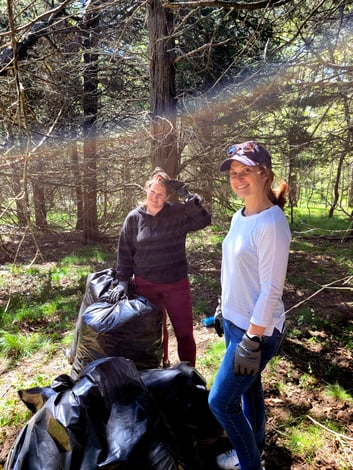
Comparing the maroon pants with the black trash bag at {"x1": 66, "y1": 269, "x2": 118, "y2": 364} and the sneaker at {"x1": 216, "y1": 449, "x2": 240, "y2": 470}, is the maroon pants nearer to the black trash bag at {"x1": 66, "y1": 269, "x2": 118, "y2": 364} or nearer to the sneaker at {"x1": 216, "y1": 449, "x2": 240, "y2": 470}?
the black trash bag at {"x1": 66, "y1": 269, "x2": 118, "y2": 364}

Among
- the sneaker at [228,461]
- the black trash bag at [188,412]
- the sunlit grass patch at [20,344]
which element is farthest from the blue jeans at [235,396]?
the sunlit grass patch at [20,344]

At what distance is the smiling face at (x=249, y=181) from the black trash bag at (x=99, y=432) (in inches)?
44.9

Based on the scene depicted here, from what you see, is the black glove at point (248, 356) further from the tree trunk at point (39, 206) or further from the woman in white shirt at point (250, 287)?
the tree trunk at point (39, 206)

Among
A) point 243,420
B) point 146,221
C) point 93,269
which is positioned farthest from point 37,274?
point 243,420

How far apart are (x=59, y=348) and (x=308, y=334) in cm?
271

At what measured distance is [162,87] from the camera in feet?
13.8

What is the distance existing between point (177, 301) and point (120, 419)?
1.06 meters

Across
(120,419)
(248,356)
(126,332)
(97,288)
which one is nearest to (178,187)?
(97,288)

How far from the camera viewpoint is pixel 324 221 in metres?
12.5

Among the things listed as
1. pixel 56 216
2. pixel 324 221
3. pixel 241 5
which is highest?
pixel 241 5

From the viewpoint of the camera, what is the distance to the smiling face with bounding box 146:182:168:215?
97.1 inches

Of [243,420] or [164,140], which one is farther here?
[164,140]

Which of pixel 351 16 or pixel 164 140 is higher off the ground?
pixel 351 16

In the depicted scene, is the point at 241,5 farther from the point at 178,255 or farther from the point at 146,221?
the point at 178,255
